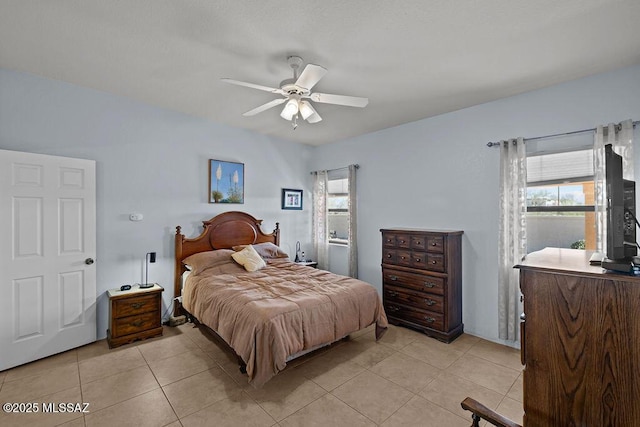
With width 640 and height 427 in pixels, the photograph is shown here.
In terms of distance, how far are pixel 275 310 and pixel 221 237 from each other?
Answer: 2.26m

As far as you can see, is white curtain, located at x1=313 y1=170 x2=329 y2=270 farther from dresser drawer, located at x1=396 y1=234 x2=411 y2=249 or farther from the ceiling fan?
the ceiling fan

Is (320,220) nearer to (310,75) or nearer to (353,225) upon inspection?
(353,225)

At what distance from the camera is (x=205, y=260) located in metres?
3.79

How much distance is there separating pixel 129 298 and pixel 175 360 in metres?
0.93

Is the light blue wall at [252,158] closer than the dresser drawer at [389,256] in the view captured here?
Yes

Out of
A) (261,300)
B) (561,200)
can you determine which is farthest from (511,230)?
(261,300)

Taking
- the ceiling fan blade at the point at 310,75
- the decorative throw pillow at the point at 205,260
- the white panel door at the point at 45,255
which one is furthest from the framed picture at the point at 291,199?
the ceiling fan blade at the point at 310,75

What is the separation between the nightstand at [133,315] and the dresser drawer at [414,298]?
2923 millimetres

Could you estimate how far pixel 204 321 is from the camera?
3.02 m

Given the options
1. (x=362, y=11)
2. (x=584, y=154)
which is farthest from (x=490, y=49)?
(x=584, y=154)

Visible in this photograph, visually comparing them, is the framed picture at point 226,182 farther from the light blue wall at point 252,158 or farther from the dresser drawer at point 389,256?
the dresser drawer at point 389,256

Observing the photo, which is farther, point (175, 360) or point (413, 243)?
point (413, 243)

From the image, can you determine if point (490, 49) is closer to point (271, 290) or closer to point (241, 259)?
point (271, 290)

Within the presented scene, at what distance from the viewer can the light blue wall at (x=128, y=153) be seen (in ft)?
9.78
